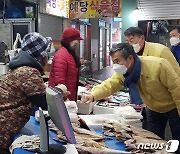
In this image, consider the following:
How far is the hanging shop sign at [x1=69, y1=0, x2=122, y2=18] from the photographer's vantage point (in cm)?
731

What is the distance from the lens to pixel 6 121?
236 centimetres

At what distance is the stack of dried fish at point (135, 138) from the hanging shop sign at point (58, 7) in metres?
4.38

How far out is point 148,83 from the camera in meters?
2.76

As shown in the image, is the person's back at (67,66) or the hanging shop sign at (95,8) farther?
the hanging shop sign at (95,8)

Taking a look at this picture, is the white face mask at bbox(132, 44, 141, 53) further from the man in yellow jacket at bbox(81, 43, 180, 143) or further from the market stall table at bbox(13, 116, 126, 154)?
the market stall table at bbox(13, 116, 126, 154)

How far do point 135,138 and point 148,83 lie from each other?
2.04 ft

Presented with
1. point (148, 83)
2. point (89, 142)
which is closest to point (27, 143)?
point (89, 142)

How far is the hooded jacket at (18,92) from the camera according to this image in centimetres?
228

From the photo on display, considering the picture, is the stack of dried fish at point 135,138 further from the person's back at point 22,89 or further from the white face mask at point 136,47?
the white face mask at point 136,47

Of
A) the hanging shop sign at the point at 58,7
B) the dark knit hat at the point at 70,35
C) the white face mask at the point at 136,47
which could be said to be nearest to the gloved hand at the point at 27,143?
the white face mask at the point at 136,47

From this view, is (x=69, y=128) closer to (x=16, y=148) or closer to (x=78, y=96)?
(x=16, y=148)

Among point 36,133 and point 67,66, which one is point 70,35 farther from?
point 36,133

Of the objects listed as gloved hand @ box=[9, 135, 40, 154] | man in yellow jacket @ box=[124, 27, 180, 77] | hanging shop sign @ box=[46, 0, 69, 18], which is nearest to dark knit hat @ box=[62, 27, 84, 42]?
man in yellow jacket @ box=[124, 27, 180, 77]

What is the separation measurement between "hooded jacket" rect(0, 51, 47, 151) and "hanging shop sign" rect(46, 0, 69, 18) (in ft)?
14.1
